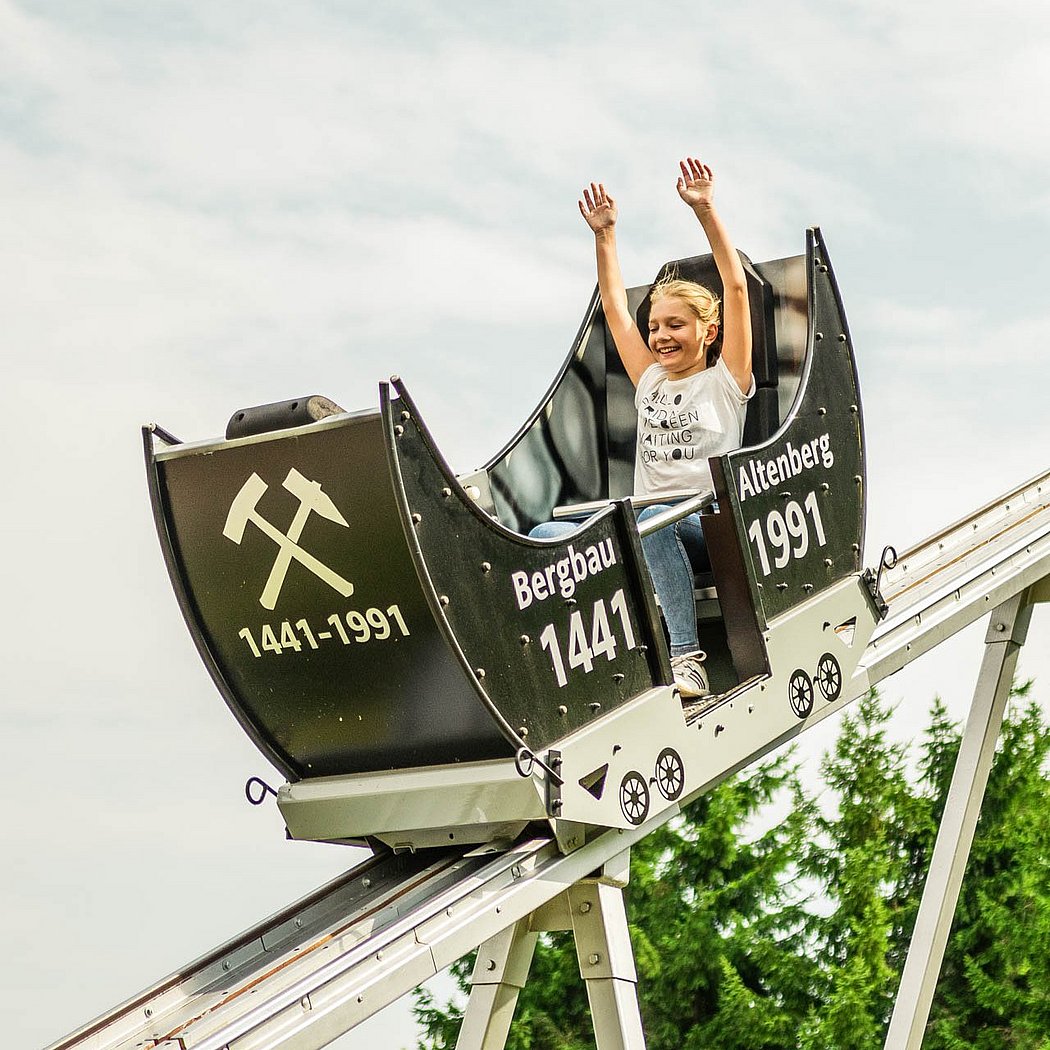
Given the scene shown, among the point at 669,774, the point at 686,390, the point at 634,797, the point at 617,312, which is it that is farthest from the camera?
the point at 617,312

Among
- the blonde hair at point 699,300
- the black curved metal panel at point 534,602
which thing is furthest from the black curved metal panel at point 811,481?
the black curved metal panel at point 534,602

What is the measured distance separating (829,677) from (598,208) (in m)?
1.46

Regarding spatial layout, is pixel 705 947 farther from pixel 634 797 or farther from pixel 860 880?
pixel 634 797

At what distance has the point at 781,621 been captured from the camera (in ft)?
14.3

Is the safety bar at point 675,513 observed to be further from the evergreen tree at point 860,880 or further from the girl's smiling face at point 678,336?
the evergreen tree at point 860,880

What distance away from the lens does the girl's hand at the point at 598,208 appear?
15.7ft

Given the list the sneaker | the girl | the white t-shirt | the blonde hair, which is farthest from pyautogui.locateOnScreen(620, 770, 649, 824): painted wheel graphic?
the blonde hair

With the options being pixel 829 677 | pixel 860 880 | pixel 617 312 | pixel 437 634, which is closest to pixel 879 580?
pixel 829 677

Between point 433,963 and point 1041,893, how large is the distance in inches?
242

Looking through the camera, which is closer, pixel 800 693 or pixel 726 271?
pixel 800 693

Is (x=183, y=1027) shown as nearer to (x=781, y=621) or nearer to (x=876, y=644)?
(x=781, y=621)

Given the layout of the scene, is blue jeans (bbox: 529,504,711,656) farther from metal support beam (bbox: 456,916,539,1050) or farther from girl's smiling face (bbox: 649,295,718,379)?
metal support beam (bbox: 456,916,539,1050)

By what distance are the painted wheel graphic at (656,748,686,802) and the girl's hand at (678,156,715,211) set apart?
4.87 feet

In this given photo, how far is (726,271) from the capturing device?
4.58m
